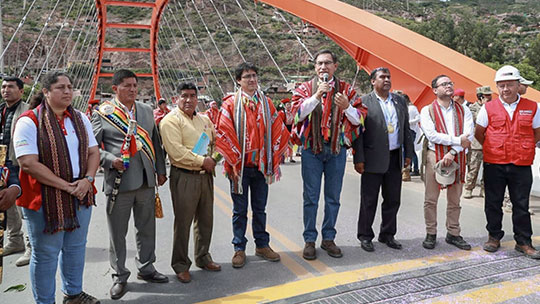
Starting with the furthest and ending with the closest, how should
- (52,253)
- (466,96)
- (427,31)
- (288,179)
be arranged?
(427,31) → (288,179) → (466,96) → (52,253)

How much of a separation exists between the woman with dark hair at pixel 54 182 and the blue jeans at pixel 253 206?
4.23ft

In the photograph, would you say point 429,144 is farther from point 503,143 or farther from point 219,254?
point 219,254

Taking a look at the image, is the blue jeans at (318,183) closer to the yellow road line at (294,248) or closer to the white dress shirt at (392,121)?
the yellow road line at (294,248)

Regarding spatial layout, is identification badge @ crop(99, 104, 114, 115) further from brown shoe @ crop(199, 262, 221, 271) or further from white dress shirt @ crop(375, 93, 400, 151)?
white dress shirt @ crop(375, 93, 400, 151)

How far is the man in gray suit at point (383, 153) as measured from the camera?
3.75 m

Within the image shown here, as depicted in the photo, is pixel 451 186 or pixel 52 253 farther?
pixel 451 186

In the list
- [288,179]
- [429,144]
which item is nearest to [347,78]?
[288,179]

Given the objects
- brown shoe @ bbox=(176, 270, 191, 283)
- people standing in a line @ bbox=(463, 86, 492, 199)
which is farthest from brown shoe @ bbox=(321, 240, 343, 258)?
people standing in a line @ bbox=(463, 86, 492, 199)

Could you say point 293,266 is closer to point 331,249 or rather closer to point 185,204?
point 331,249

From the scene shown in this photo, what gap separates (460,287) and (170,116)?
268 centimetres

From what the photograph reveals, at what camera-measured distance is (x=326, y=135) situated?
3.55 m

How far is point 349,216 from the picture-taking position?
16.9ft

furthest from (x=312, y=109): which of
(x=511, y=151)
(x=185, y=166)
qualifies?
(x=511, y=151)

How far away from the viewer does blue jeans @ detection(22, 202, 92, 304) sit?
2.45 metres
